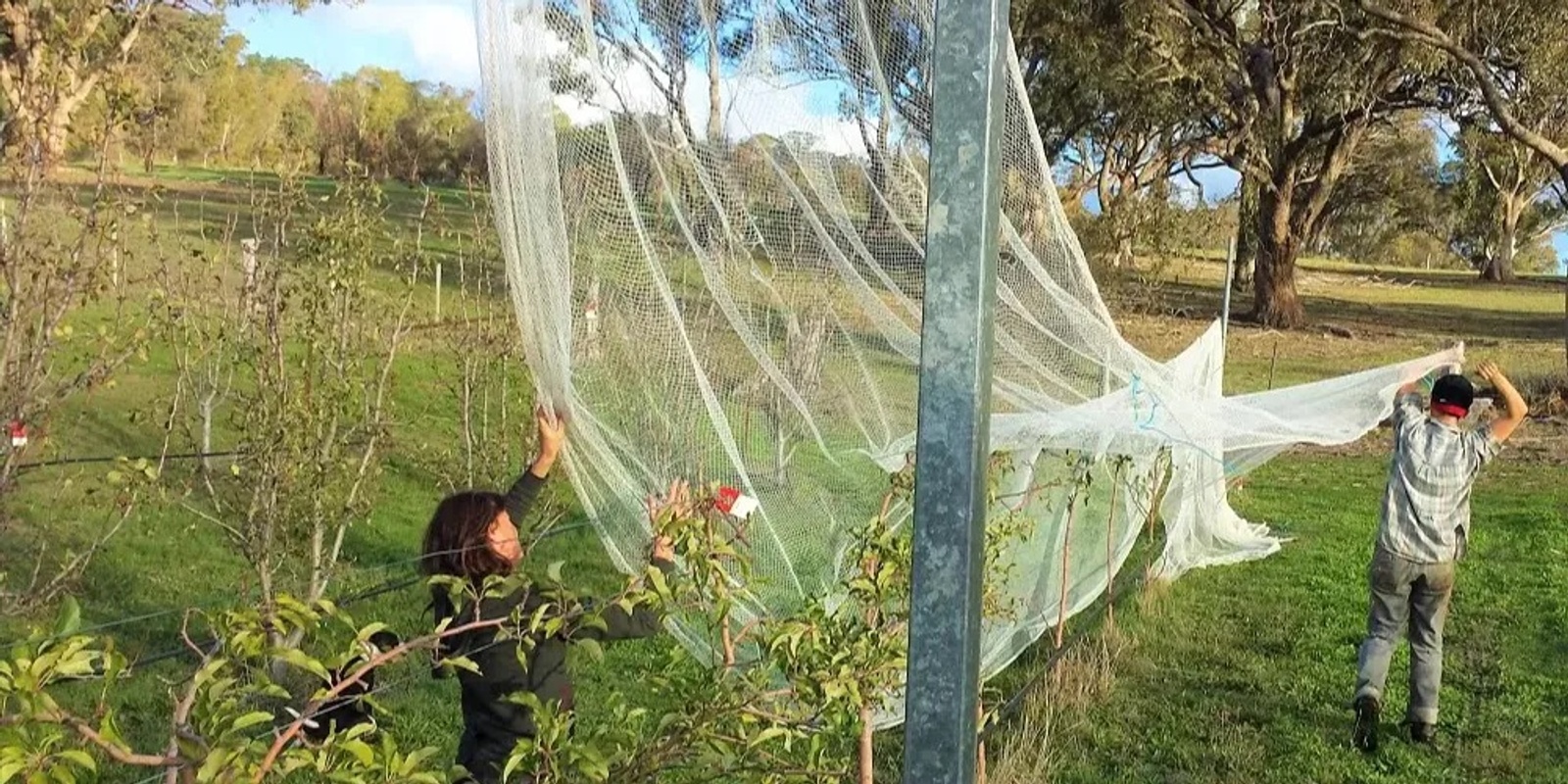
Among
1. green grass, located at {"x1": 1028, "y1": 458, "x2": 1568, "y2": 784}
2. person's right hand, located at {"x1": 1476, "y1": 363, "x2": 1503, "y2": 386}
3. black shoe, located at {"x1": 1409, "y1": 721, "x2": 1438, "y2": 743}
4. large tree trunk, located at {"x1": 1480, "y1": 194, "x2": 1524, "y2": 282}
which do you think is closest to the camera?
green grass, located at {"x1": 1028, "y1": 458, "x2": 1568, "y2": 784}

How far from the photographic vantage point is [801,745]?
2.43 meters

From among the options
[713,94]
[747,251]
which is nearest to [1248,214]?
[747,251]

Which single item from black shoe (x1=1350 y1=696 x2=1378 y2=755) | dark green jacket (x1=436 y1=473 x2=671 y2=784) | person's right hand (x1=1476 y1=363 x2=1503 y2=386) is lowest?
black shoe (x1=1350 y1=696 x2=1378 y2=755)

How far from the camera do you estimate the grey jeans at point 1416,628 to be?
4977 mm

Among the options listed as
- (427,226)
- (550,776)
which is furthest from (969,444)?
(427,226)

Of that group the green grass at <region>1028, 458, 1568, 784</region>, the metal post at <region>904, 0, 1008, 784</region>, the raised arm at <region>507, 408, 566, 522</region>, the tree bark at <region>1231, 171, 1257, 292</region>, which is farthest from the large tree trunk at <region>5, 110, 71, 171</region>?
the tree bark at <region>1231, 171, 1257, 292</region>

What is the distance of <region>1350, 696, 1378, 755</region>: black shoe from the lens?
16.0 ft

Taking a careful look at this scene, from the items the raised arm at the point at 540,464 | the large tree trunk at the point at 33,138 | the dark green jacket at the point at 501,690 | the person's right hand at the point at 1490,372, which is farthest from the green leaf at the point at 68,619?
the person's right hand at the point at 1490,372

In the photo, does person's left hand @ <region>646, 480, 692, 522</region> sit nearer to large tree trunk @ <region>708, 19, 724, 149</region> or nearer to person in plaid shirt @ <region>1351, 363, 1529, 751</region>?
large tree trunk @ <region>708, 19, 724, 149</region>

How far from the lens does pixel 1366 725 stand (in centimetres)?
→ 492

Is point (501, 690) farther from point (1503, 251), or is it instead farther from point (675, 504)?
point (1503, 251)

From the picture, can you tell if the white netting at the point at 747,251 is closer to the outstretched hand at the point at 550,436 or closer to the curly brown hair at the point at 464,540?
the outstretched hand at the point at 550,436

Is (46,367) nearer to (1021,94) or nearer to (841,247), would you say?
(841,247)

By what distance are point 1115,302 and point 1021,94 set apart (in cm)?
885
